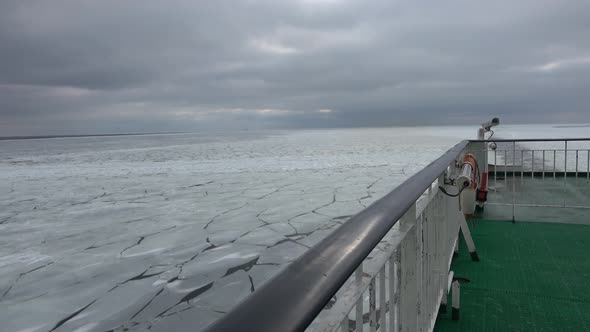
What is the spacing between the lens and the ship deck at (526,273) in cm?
184

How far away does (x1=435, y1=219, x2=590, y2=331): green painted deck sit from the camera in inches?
72.0

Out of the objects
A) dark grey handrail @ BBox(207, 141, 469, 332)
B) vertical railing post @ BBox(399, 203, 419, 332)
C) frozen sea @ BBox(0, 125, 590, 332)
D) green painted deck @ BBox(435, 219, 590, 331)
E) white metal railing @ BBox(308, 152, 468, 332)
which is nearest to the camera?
dark grey handrail @ BBox(207, 141, 469, 332)

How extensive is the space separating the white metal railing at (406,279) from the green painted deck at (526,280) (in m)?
0.22

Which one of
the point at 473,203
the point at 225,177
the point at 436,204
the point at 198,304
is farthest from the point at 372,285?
the point at 225,177

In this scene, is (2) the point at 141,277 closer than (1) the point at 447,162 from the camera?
No

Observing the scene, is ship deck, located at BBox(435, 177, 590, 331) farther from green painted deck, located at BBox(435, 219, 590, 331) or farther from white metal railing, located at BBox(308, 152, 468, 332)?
white metal railing, located at BBox(308, 152, 468, 332)

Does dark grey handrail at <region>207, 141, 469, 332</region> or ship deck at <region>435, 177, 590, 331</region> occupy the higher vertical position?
dark grey handrail at <region>207, 141, 469, 332</region>

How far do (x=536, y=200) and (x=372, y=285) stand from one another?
4885mm

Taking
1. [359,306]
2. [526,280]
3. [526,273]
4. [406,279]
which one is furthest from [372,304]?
[526,273]

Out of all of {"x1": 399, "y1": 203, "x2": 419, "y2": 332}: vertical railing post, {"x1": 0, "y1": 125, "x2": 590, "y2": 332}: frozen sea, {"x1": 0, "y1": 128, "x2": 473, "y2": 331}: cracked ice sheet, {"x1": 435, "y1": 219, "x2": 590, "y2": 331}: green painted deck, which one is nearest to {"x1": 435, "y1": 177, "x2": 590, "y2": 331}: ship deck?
{"x1": 435, "y1": 219, "x2": 590, "y2": 331}: green painted deck

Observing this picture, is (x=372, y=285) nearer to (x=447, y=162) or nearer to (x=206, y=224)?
(x=447, y=162)

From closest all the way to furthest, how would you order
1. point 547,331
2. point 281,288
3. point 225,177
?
point 281,288 → point 547,331 → point 225,177

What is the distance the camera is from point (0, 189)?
938cm

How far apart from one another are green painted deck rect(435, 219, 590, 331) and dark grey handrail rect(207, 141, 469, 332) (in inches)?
57.6
